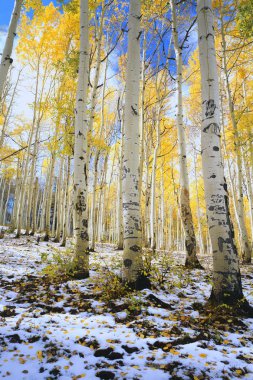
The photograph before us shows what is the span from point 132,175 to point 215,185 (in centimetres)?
123

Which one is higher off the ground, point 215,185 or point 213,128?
point 213,128

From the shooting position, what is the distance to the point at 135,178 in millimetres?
3486

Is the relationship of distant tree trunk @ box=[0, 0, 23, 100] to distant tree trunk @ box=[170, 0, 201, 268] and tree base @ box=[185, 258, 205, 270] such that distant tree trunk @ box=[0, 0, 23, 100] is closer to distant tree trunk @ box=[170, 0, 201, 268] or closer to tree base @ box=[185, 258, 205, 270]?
distant tree trunk @ box=[170, 0, 201, 268]

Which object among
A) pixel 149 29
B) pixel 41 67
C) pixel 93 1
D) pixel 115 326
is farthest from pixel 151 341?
pixel 41 67

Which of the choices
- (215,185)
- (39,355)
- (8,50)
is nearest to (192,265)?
(215,185)

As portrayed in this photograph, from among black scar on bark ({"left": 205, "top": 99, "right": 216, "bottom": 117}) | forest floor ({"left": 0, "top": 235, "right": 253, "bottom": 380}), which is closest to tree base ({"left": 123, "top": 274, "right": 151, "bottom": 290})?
forest floor ({"left": 0, "top": 235, "right": 253, "bottom": 380})

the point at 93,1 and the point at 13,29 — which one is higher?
the point at 93,1

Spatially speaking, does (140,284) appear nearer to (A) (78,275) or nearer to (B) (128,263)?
(B) (128,263)

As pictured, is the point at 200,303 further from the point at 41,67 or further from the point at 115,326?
the point at 41,67

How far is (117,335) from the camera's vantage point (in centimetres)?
217

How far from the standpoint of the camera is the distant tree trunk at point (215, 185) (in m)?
2.75

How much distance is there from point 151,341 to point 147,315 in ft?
1.92

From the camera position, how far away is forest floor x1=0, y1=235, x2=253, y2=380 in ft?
5.48

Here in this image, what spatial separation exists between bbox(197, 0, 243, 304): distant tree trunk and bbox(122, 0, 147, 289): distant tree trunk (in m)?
1.03
